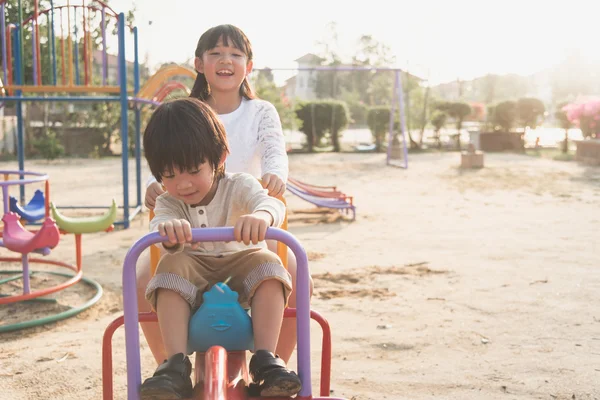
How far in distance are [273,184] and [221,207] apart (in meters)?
0.36

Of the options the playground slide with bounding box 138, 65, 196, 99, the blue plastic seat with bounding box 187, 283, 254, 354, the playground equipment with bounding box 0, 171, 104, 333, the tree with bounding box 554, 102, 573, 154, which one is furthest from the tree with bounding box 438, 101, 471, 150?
the blue plastic seat with bounding box 187, 283, 254, 354

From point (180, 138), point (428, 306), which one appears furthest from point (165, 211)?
point (428, 306)

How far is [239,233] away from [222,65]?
117cm

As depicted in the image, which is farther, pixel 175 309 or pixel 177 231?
pixel 175 309

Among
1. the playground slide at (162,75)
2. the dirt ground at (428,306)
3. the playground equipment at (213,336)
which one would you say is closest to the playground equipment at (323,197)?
the dirt ground at (428,306)

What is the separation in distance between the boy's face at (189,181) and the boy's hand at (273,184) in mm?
430

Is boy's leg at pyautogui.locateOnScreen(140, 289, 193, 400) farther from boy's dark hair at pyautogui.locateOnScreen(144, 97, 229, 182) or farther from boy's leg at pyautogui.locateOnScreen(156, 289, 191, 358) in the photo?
boy's dark hair at pyautogui.locateOnScreen(144, 97, 229, 182)

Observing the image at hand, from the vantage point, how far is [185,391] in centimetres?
167

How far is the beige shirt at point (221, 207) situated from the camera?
1.96m

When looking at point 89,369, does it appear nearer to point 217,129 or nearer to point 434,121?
point 217,129

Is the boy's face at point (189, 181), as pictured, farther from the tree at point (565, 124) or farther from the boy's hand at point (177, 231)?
the tree at point (565, 124)

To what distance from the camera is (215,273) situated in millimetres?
1917

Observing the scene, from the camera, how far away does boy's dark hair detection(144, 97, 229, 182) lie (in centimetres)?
174

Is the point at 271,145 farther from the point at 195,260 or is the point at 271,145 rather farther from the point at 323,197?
the point at 323,197
